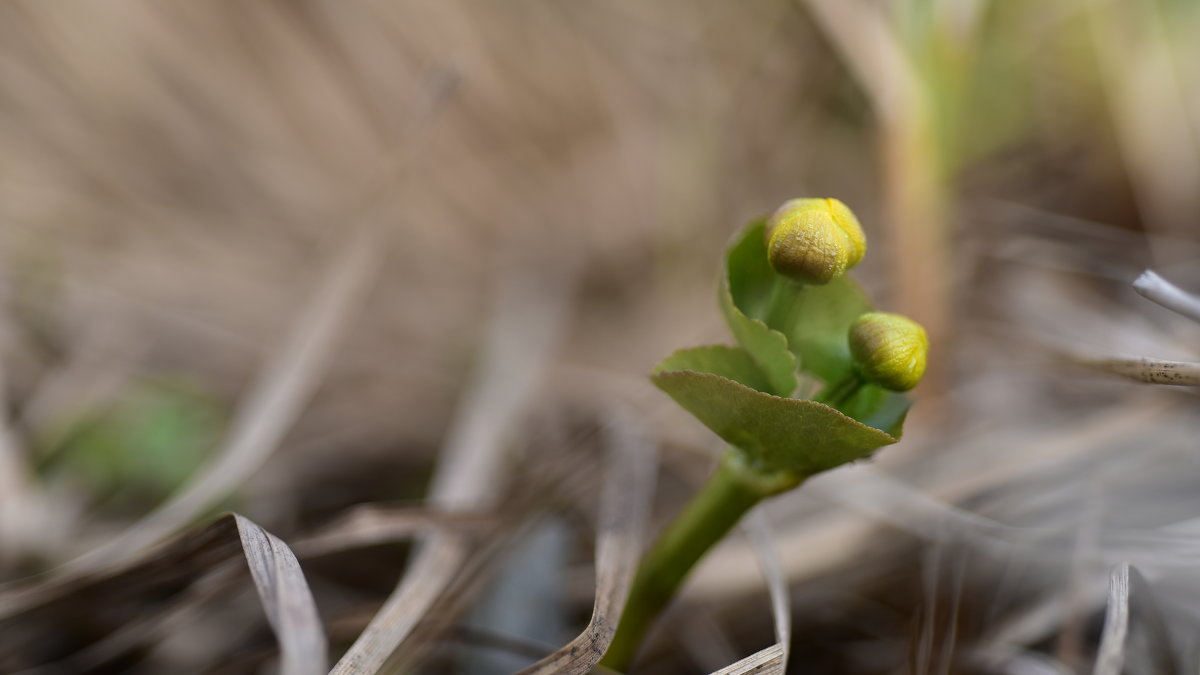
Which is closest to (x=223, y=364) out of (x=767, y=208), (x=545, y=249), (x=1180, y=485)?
(x=545, y=249)

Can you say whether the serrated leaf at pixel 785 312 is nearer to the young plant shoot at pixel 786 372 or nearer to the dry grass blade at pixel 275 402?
the young plant shoot at pixel 786 372

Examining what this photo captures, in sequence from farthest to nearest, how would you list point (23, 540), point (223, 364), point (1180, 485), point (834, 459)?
point (223, 364) < point (23, 540) < point (1180, 485) < point (834, 459)

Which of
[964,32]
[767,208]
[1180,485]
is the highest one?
[964,32]

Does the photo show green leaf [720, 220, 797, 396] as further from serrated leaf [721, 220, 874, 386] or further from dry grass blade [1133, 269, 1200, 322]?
dry grass blade [1133, 269, 1200, 322]

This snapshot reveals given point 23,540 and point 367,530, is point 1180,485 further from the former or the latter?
point 23,540

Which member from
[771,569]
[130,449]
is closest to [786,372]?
[771,569]

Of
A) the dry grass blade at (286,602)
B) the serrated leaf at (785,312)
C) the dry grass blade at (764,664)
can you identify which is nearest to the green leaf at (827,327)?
the serrated leaf at (785,312)
